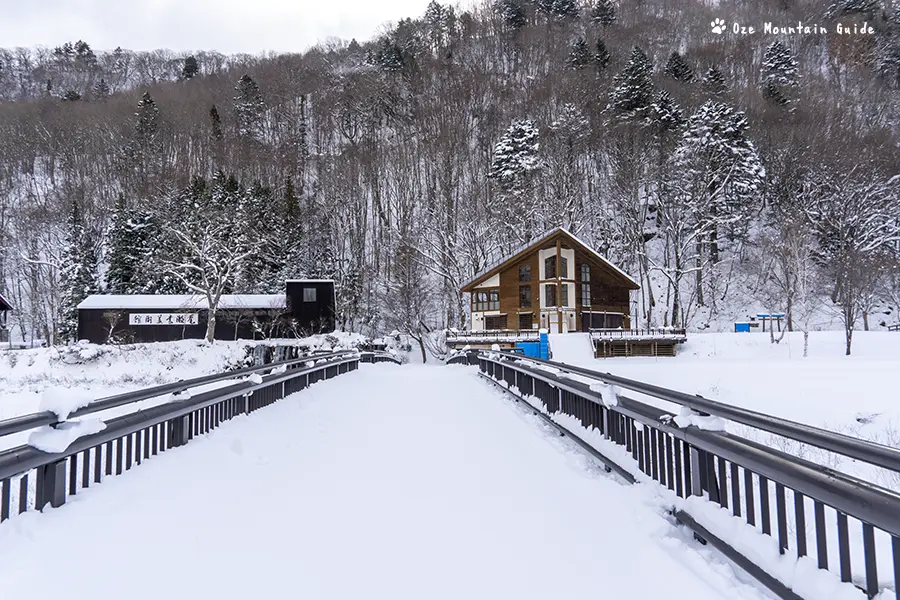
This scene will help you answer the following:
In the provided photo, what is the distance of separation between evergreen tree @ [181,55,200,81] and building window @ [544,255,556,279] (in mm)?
92481

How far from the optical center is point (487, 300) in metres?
45.8

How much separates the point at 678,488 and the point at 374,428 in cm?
501

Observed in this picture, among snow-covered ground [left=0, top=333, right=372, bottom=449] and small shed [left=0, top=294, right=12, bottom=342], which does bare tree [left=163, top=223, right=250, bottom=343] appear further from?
small shed [left=0, top=294, right=12, bottom=342]

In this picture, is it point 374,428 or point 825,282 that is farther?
point 825,282

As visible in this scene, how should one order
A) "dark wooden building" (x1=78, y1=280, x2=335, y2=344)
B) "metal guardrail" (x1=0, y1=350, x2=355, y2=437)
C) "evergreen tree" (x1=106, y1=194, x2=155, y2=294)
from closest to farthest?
1. "metal guardrail" (x1=0, y1=350, x2=355, y2=437)
2. "dark wooden building" (x1=78, y1=280, x2=335, y2=344)
3. "evergreen tree" (x1=106, y1=194, x2=155, y2=294)

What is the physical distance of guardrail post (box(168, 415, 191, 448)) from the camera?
580 centimetres

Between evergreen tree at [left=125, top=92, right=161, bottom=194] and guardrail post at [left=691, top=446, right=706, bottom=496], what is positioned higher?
evergreen tree at [left=125, top=92, right=161, bottom=194]

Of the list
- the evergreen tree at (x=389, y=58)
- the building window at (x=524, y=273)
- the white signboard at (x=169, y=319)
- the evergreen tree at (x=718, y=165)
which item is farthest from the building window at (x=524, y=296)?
the evergreen tree at (x=389, y=58)

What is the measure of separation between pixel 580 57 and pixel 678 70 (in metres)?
12.8

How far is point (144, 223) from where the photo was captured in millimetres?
50656

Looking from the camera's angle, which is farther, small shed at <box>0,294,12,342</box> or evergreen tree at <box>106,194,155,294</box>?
evergreen tree at <box>106,194,155,294</box>

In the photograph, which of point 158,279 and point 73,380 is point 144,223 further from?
point 73,380

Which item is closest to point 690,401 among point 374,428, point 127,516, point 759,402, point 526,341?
point 127,516

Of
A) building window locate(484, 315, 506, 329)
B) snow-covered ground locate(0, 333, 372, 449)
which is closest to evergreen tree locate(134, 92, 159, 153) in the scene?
snow-covered ground locate(0, 333, 372, 449)
